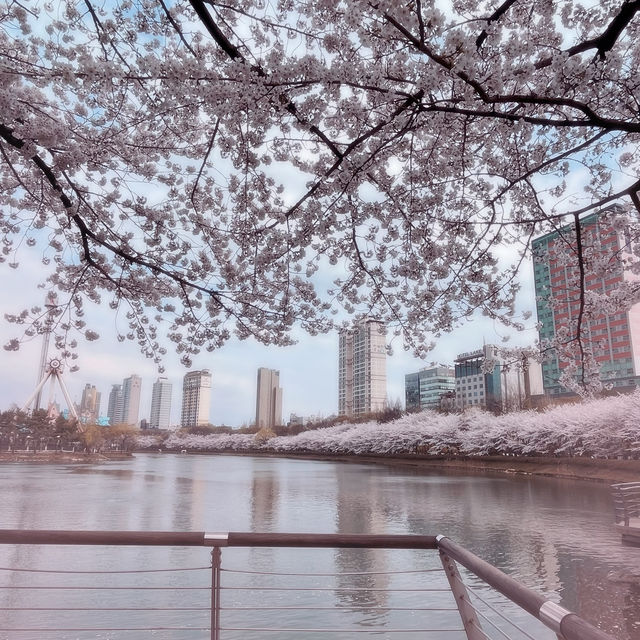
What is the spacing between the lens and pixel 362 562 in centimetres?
874

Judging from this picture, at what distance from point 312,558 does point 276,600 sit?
252 centimetres

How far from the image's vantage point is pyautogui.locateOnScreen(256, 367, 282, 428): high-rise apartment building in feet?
473

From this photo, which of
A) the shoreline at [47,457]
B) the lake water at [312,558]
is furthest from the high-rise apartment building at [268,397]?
the lake water at [312,558]

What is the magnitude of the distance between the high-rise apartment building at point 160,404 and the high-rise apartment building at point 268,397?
1577 inches

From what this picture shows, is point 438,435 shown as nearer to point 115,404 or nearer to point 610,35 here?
point 610,35

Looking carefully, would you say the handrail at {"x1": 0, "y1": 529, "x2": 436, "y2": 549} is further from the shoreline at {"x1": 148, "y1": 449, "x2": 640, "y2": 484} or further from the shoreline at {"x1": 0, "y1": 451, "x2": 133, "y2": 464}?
the shoreline at {"x1": 0, "y1": 451, "x2": 133, "y2": 464}

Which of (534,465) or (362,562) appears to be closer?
(362,562)

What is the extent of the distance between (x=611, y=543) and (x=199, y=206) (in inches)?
377

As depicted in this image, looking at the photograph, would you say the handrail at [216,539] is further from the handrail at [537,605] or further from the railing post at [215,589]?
the handrail at [537,605]

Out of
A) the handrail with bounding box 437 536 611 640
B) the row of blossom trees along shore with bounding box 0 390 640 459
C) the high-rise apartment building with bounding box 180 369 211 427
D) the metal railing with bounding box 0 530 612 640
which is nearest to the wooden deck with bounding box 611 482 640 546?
A: the metal railing with bounding box 0 530 612 640

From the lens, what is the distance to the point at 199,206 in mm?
5977

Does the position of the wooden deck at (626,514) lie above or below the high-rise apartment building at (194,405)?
below

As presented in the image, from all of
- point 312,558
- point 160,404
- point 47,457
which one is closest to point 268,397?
point 160,404

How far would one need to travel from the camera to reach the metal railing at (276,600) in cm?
213
